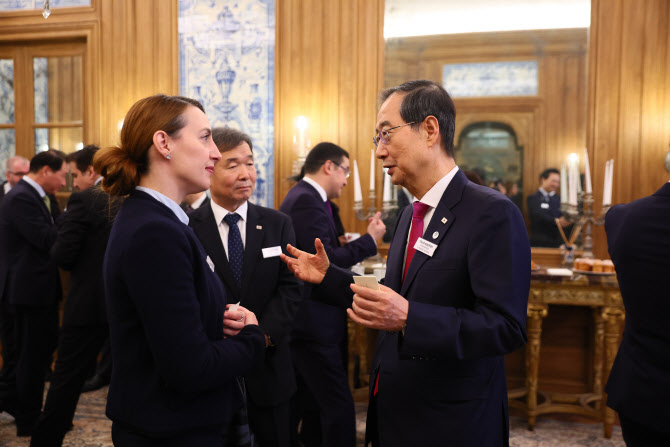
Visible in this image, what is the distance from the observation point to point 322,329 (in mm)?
2945

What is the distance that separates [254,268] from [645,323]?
1.50 meters

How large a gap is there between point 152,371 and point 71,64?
5.01 metres

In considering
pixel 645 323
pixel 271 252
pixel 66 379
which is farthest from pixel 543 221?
pixel 66 379

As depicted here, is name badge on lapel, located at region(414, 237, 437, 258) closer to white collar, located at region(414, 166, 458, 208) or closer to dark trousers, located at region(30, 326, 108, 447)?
white collar, located at region(414, 166, 458, 208)

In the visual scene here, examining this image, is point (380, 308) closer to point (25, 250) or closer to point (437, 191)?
point (437, 191)

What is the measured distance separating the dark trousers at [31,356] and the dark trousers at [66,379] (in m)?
0.58

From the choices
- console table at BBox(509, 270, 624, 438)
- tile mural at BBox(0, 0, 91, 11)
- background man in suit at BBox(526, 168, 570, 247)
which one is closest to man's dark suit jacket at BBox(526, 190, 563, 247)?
background man in suit at BBox(526, 168, 570, 247)

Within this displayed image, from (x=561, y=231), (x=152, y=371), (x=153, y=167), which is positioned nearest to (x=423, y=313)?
(x=152, y=371)

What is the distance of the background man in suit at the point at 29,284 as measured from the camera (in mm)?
3357

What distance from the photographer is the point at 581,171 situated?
13.9ft

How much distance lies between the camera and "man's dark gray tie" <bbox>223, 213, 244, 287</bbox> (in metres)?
2.27

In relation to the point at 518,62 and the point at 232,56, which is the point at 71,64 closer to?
the point at 232,56

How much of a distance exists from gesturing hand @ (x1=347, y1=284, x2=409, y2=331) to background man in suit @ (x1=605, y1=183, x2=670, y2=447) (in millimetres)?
917

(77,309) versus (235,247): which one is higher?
(235,247)
